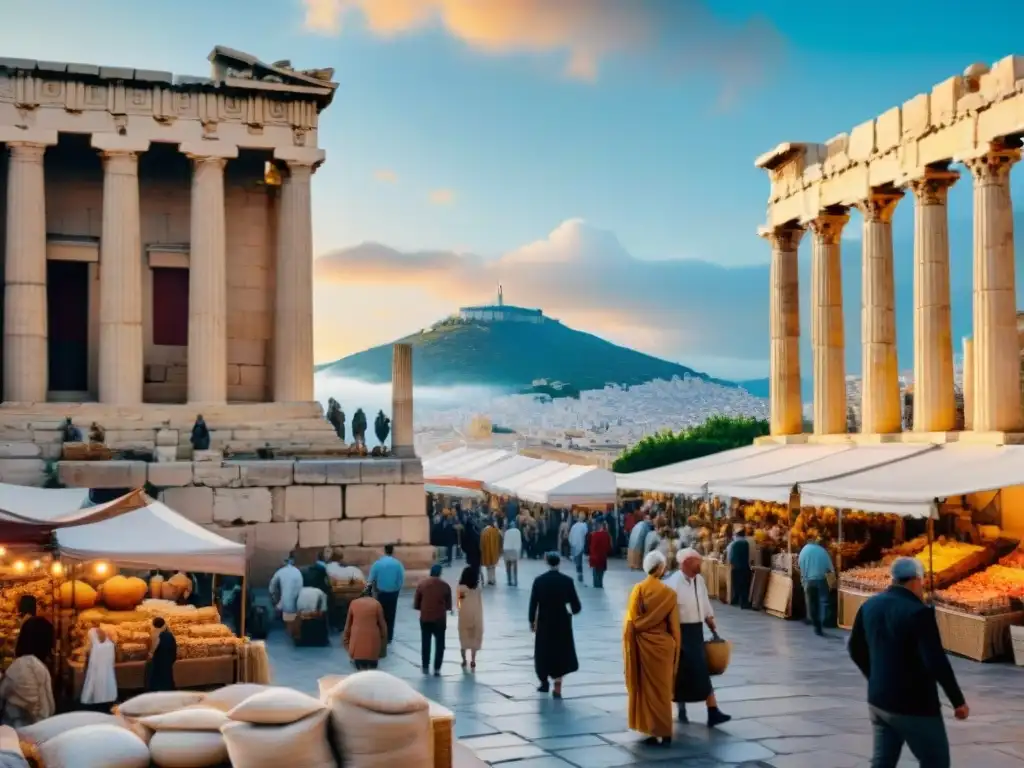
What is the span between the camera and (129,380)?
1026 inches

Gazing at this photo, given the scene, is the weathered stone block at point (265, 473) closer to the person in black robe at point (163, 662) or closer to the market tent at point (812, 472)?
the market tent at point (812, 472)

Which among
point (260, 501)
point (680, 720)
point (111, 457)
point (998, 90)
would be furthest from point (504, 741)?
point (998, 90)

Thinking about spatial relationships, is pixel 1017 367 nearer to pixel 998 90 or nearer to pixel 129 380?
pixel 998 90

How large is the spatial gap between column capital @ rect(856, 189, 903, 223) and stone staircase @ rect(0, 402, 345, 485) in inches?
495

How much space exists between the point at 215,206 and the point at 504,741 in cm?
1942

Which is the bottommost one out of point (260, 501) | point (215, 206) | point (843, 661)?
point (843, 661)

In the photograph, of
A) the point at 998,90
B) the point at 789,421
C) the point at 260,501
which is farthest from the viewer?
the point at 789,421

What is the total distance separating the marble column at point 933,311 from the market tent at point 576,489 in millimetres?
6817

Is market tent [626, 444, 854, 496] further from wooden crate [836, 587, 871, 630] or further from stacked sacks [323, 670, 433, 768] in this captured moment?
stacked sacks [323, 670, 433, 768]

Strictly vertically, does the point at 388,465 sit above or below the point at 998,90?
below

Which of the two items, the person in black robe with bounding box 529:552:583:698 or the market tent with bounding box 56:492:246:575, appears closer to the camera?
the market tent with bounding box 56:492:246:575

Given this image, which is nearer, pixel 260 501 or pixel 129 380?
pixel 260 501

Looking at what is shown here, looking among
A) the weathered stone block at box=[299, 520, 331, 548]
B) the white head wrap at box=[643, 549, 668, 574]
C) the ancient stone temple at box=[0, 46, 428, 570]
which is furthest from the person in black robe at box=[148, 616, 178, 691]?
the ancient stone temple at box=[0, 46, 428, 570]

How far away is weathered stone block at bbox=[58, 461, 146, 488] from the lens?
20250mm
